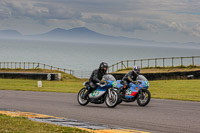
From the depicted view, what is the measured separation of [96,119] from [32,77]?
34.3 meters

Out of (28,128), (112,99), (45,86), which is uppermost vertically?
(45,86)

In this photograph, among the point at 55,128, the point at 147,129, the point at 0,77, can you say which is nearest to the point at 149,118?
the point at 147,129

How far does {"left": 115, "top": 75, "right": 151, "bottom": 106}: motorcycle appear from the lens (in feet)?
50.3

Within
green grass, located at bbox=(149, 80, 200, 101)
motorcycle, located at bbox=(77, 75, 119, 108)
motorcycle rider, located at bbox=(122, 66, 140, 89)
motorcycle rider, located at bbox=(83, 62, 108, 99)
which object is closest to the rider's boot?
motorcycle rider, located at bbox=(83, 62, 108, 99)

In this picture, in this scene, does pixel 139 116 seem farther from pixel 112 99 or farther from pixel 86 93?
pixel 86 93

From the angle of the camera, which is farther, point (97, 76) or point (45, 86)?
point (45, 86)

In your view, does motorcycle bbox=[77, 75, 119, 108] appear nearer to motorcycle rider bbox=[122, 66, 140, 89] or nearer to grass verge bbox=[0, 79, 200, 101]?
motorcycle rider bbox=[122, 66, 140, 89]

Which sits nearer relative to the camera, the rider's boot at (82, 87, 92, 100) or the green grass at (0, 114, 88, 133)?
the green grass at (0, 114, 88, 133)

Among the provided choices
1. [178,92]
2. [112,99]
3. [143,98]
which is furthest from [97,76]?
[178,92]

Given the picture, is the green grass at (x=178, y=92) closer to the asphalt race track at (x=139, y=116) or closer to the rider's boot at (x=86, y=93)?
the rider's boot at (x=86, y=93)

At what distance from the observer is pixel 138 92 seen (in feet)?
51.0

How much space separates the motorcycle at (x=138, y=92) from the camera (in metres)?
15.3

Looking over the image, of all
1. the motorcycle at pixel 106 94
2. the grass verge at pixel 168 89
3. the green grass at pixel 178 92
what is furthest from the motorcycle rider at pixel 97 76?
the grass verge at pixel 168 89

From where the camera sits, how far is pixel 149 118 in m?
11.7
